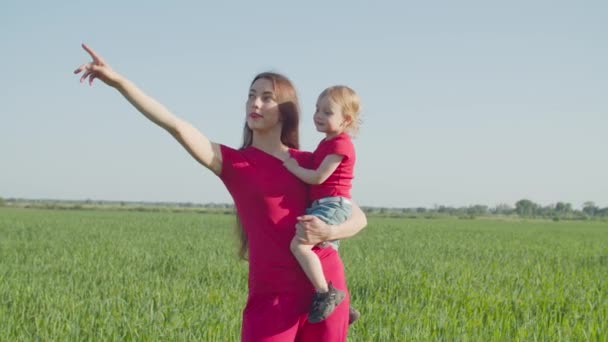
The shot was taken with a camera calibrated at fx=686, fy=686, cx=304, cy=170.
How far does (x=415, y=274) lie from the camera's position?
10555 millimetres

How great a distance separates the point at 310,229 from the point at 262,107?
0.60m

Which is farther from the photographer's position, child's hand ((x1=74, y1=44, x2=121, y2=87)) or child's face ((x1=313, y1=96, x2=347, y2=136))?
child's face ((x1=313, y1=96, x2=347, y2=136))

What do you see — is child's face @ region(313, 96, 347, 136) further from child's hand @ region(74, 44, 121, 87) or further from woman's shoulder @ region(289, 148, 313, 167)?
child's hand @ region(74, 44, 121, 87)

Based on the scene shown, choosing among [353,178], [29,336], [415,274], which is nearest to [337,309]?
[353,178]

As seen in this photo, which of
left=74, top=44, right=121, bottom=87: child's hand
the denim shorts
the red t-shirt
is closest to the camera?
left=74, top=44, right=121, bottom=87: child's hand

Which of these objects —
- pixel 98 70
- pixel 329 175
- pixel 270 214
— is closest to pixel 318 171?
pixel 329 175

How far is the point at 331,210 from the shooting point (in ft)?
9.47

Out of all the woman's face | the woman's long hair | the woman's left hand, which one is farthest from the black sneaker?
the woman's face

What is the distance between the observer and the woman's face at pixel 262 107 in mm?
3012

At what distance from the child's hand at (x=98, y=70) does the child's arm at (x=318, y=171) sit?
2.63 ft

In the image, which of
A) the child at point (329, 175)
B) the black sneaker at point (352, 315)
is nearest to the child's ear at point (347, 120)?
the child at point (329, 175)

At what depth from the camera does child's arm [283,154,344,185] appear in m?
2.90

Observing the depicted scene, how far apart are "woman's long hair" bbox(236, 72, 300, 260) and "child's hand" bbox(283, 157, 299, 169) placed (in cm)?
18

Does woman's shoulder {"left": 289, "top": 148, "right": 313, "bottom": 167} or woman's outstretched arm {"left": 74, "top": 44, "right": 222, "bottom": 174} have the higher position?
woman's outstretched arm {"left": 74, "top": 44, "right": 222, "bottom": 174}
